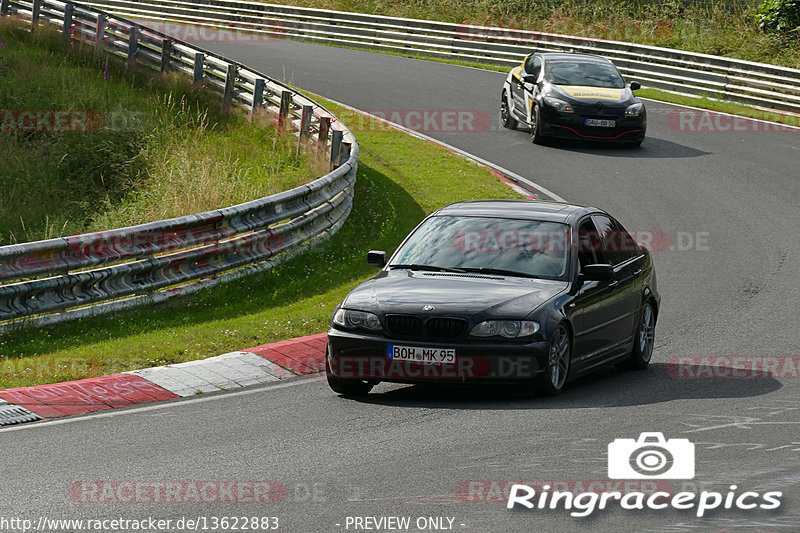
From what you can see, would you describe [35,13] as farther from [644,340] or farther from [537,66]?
[644,340]

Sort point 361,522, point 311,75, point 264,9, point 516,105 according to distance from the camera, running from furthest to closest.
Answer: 1. point 264,9
2. point 311,75
3. point 516,105
4. point 361,522

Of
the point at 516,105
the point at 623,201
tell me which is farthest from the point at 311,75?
the point at 623,201

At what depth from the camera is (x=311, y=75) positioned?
3256 cm

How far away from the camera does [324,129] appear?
20.3 m

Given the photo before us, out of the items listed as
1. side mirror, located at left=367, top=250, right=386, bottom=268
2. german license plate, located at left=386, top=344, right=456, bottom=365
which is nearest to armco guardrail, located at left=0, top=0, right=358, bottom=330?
side mirror, located at left=367, top=250, right=386, bottom=268

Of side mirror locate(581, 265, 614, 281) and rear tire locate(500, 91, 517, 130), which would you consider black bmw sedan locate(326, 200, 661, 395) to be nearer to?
side mirror locate(581, 265, 614, 281)

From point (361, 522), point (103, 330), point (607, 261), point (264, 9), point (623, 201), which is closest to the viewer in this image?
point (361, 522)

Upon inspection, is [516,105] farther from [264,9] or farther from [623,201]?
[264,9]

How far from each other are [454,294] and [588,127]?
15.5m

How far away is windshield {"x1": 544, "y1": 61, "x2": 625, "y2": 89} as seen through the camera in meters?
A: 25.1

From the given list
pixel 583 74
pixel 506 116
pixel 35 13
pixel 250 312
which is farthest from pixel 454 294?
pixel 35 13

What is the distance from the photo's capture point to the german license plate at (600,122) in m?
24.4

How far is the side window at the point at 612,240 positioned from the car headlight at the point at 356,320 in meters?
2.57

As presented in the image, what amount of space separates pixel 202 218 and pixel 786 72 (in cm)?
1998
